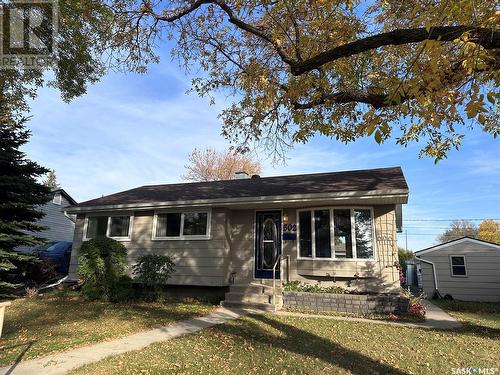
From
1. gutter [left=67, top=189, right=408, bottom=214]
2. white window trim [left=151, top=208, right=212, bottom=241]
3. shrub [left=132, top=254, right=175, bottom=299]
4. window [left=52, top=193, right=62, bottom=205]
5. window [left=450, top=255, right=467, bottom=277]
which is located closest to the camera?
gutter [left=67, top=189, right=408, bottom=214]

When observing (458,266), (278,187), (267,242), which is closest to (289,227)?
(267,242)

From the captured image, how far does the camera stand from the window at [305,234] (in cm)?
1201

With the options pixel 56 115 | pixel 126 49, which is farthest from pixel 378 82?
pixel 56 115

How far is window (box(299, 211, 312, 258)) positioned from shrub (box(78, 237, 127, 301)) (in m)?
5.92

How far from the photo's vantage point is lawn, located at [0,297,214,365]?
637 centimetres

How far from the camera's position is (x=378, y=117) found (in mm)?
3979

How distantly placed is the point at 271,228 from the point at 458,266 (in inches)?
445

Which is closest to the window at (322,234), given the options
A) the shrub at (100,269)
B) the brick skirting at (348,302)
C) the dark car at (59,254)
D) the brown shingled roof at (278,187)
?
the brown shingled roof at (278,187)

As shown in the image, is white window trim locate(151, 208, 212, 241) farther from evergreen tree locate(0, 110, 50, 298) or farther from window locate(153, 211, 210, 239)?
evergreen tree locate(0, 110, 50, 298)

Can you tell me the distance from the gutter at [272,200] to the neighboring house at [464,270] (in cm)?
950

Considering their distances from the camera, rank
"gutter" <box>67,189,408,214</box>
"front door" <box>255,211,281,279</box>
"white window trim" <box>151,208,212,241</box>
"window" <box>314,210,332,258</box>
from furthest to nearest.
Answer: "white window trim" <box>151,208,212,241</box> < "front door" <box>255,211,281,279</box> < "window" <box>314,210,332,258</box> < "gutter" <box>67,189,408,214</box>

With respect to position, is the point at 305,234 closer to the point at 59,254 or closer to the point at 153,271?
the point at 153,271

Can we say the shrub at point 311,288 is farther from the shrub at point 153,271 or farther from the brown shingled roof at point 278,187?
the shrub at point 153,271

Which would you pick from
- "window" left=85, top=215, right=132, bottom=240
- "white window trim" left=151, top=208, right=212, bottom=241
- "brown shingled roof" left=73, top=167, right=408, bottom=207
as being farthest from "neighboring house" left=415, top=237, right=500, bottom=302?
"window" left=85, top=215, right=132, bottom=240
